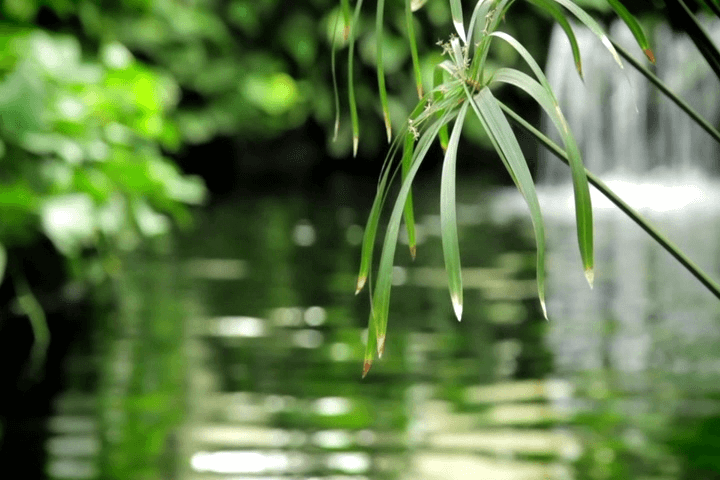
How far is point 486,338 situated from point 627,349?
36 centimetres

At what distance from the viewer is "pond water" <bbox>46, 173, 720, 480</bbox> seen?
2.06m

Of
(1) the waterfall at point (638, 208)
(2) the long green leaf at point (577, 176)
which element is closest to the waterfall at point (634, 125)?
(1) the waterfall at point (638, 208)

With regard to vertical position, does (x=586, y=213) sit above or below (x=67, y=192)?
below

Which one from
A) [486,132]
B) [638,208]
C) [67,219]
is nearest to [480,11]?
[486,132]

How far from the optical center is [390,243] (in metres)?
0.78

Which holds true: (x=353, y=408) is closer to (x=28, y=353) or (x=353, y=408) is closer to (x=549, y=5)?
(x=28, y=353)

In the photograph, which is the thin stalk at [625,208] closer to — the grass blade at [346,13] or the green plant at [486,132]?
the green plant at [486,132]

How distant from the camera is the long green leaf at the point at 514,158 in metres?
0.71

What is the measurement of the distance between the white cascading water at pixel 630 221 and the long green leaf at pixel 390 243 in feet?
0.45

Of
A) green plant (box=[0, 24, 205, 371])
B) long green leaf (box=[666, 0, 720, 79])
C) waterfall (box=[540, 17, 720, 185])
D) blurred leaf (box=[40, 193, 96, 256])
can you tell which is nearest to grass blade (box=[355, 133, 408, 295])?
long green leaf (box=[666, 0, 720, 79])

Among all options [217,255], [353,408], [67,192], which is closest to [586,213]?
[353,408]

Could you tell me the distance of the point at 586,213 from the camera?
702 millimetres

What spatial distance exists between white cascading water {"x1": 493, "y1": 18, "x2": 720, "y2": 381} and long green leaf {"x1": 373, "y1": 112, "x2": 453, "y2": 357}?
0.45 feet

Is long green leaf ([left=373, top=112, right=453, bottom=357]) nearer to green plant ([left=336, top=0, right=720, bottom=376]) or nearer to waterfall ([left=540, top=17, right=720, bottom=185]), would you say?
green plant ([left=336, top=0, right=720, bottom=376])
